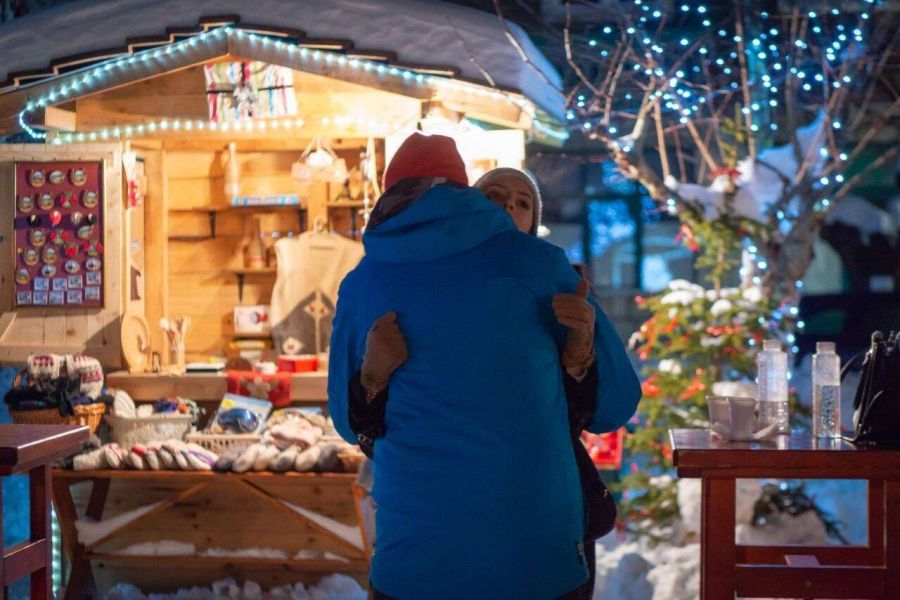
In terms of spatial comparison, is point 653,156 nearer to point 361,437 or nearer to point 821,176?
point 821,176

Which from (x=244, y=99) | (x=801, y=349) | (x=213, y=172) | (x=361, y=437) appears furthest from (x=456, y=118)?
(x=801, y=349)

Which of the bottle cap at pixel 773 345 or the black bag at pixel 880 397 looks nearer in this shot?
the black bag at pixel 880 397

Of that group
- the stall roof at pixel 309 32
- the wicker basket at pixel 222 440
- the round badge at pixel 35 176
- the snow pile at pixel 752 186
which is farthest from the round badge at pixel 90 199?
the snow pile at pixel 752 186

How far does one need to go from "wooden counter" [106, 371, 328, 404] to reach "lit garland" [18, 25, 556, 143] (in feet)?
5.39

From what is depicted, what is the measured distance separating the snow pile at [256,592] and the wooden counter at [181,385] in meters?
1.19

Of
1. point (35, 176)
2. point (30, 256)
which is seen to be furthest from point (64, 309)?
point (35, 176)

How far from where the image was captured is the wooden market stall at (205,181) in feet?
21.7

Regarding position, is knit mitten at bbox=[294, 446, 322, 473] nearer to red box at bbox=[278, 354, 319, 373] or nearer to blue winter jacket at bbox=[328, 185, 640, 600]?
red box at bbox=[278, 354, 319, 373]

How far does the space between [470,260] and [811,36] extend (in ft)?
27.9

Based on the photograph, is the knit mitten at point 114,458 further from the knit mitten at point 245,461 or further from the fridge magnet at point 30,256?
the fridge magnet at point 30,256

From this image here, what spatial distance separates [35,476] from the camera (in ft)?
13.2

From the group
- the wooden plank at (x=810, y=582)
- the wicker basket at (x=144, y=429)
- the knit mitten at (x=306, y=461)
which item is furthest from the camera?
the wicker basket at (x=144, y=429)

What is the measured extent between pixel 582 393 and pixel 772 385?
1604 mm

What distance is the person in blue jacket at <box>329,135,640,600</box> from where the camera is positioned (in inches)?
94.9
